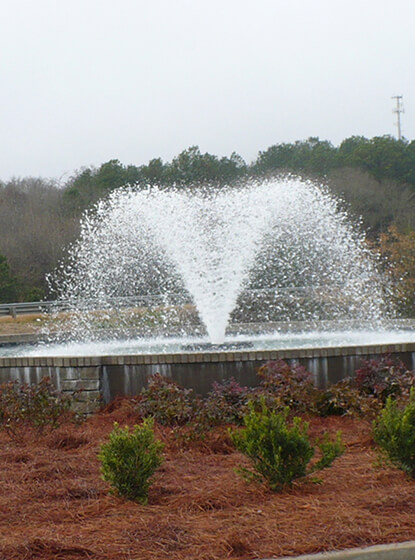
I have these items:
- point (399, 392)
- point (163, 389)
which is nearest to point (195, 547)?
point (163, 389)

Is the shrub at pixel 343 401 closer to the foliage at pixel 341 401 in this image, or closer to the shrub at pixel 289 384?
the foliage at pixel 341 401

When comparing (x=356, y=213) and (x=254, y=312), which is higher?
(x=356, y=213)

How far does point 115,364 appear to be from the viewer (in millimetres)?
9305

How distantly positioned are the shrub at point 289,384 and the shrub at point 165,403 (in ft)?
2.89

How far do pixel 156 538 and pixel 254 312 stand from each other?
938 inches

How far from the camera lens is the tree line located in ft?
127

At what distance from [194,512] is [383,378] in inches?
165

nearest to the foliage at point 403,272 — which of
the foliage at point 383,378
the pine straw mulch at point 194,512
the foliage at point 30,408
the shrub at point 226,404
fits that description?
the foliage at point 383,378

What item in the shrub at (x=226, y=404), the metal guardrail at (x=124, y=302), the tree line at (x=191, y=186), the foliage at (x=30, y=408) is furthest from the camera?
the tree line at (x=191, y=186)

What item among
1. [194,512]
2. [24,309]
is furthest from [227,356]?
[24,309]

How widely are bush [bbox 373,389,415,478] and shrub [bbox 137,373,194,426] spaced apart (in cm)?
257

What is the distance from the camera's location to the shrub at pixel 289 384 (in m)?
8.20

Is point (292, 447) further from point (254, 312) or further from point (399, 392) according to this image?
point (254, 312)

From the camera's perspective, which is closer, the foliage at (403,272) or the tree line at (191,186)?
the foliage at (403,272)
